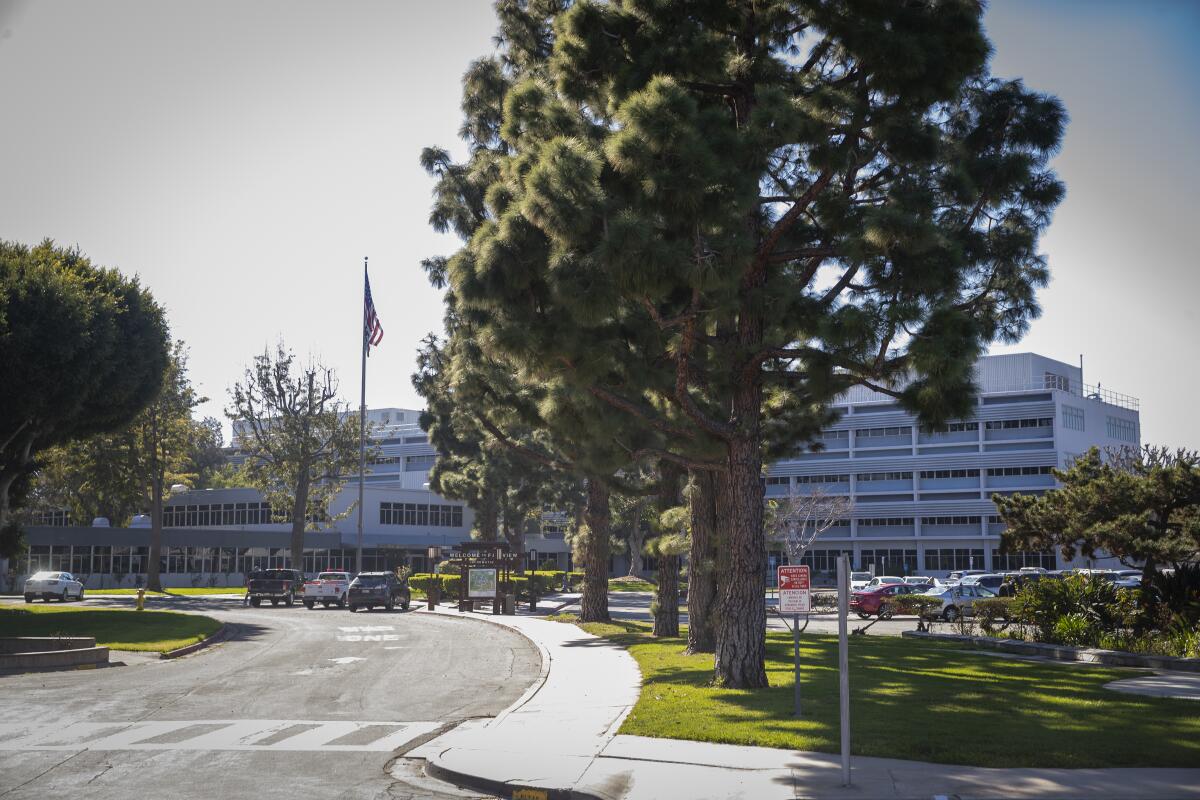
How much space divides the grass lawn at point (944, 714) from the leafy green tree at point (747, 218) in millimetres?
1775

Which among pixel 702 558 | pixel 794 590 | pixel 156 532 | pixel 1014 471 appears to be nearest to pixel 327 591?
pixel 156 532

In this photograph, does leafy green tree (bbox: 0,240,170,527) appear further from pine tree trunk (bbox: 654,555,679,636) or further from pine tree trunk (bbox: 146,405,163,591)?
pine tree trunk (bbox: 654,555,679,636)

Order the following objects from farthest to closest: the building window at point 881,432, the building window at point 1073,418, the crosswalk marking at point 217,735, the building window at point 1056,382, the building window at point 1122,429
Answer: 1. the building window at point 1122,429
2. the building window at point 881,432
3. the building window at point 1056,382
4. the building window at point 1073,418
5. the crosswalk marking at point 217,735

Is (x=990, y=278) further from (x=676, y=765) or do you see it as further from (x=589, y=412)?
(x=676, y=765)

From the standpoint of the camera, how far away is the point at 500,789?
10.1m

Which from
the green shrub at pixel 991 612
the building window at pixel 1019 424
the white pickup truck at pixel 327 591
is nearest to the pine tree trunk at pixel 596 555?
the green shrub at pixel 991 612

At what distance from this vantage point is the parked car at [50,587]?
48469 mm

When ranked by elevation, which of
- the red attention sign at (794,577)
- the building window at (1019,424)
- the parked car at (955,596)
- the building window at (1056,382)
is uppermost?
the building window at (1056,382)

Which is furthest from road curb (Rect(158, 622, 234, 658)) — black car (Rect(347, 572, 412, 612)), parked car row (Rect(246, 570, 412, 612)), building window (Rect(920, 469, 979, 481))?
building window (Rect(920, 469, 979, 481))

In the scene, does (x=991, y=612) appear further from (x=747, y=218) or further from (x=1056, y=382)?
(x=1056, y=382)

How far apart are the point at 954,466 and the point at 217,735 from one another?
279 feet

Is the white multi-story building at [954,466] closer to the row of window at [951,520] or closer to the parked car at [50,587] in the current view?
the row of window at [951,520]

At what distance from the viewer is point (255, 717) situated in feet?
47.9

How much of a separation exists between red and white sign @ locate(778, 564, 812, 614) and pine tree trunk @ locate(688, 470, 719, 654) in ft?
21.9
